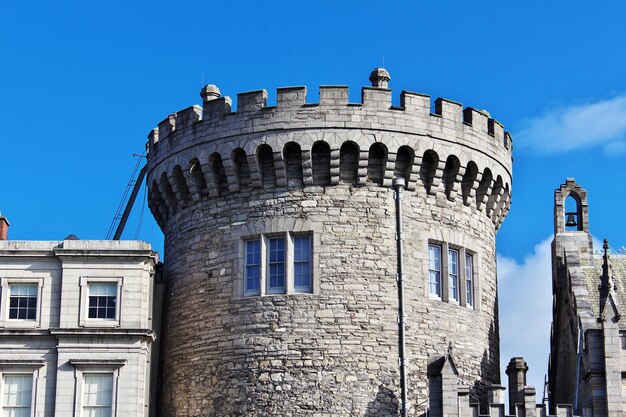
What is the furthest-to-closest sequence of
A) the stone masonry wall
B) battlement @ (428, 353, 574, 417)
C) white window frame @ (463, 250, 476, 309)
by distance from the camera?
white window frame @ (463, 250, 476, 309) < the stone masonry wall < battlement @ (428, 353, 574, 417)

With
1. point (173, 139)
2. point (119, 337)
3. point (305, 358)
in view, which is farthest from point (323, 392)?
point (173, 139)

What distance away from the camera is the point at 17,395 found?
36.5 meters

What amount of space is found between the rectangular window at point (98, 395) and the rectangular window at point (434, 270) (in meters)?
9.25

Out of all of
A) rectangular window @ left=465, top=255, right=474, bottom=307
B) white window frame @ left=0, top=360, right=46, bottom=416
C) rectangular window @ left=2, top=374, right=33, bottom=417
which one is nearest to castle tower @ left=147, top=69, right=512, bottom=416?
rectangular window @ left=465, top=255, right=474, bottom=307

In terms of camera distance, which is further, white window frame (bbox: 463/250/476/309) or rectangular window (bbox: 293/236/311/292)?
white window frame (bbox: 463/250/476/309)

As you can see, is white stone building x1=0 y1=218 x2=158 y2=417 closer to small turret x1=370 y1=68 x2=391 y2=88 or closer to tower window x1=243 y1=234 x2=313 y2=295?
tower window x1=243 y1=234 x2=313 y2=295

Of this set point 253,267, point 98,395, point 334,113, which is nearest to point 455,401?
point 253,267

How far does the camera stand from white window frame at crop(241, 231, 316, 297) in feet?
118

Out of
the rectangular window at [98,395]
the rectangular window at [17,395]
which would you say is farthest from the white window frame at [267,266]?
the rectangular window at [17,395]

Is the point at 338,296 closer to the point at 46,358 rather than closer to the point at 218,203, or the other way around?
the point at 218,203

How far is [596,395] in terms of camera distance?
36156mm

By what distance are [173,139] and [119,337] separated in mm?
6248

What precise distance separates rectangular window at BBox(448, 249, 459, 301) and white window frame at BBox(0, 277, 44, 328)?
11.5 metres

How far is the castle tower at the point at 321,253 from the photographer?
35.4 m
